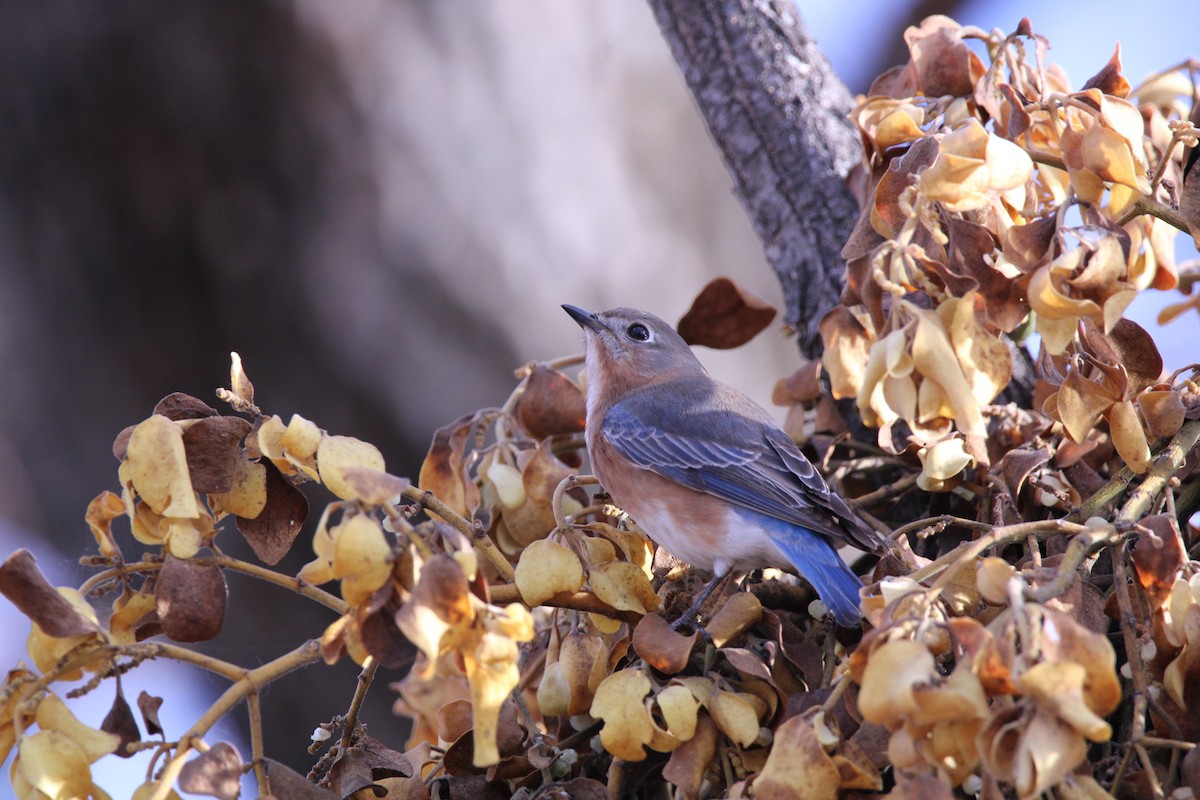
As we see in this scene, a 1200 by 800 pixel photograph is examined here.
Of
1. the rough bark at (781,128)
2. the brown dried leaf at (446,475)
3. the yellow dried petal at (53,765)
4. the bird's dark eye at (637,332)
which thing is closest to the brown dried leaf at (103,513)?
the yellow dried petal at (53,765)

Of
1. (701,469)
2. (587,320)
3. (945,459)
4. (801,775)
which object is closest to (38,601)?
(801,775)

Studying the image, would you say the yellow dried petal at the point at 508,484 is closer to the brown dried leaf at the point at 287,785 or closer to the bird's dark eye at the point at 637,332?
the brown dried leaf at the point at 287,785

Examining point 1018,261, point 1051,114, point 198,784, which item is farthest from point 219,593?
point 1051,114

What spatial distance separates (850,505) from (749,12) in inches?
48.8

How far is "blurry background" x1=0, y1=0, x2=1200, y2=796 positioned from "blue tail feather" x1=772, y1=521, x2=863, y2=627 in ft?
4.86

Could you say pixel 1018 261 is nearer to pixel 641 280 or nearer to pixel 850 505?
pixel 850 505

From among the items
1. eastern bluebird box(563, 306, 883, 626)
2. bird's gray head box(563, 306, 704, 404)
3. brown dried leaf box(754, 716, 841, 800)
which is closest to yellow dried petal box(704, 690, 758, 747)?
brown dried leaf box(754, 716, 841, 800)

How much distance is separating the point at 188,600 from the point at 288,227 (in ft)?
7.07

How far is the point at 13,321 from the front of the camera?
3.12m

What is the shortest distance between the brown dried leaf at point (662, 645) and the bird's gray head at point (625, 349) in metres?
1.34

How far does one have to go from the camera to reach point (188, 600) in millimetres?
1220

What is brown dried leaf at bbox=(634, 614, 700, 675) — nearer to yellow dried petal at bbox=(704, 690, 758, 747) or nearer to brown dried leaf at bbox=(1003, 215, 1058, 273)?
yellow dried petal at bbox=(704, 690, 758, 747)

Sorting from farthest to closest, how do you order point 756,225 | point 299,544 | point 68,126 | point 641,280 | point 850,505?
point 641,280, point 299,544, point 68,126, point 756,225, point 850,505

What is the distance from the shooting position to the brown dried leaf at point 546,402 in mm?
1865
